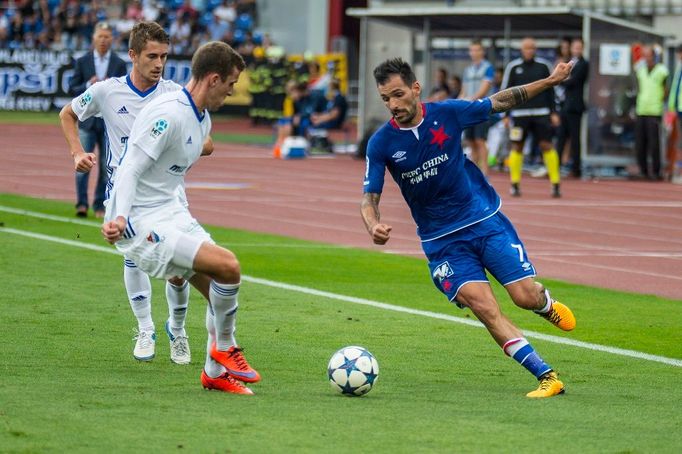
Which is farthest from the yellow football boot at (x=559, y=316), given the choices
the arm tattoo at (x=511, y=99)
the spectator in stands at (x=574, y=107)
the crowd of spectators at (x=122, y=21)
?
the crowd of spectators at (x=122, y=21)

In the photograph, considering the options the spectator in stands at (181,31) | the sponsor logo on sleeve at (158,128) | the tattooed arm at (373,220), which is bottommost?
the tattooed arm at (373,220)

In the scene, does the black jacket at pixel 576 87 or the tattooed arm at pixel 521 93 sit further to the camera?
the black jacket at pixel 576 87

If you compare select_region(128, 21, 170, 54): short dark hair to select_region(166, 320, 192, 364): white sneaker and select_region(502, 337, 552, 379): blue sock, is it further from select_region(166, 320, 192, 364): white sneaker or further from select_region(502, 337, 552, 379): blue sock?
select_region(502, 337, 552, 379): blue sock

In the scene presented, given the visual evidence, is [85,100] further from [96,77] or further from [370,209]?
[96,77]

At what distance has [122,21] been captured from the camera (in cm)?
4509

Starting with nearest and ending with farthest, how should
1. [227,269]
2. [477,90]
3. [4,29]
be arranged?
[227,269] < [477,90] < [4,29]

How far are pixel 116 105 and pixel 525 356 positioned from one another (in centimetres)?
319

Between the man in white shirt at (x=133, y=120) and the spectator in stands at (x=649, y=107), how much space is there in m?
16.2

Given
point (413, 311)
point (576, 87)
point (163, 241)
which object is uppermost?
point (576, 87)

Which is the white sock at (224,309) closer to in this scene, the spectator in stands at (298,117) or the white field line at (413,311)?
the white field line at (413,311)

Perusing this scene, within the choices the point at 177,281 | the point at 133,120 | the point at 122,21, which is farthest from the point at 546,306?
the point at 122,21

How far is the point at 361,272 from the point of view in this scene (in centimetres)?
1292

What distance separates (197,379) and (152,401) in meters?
0.88

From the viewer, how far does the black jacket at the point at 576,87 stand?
23562 mm
